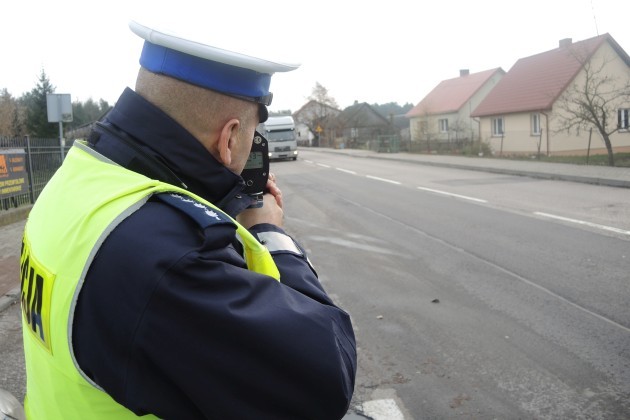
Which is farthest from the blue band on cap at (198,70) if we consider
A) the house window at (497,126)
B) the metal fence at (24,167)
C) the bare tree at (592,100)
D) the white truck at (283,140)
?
the house window at (497,126)

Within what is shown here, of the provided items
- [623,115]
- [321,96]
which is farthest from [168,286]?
[321,96]

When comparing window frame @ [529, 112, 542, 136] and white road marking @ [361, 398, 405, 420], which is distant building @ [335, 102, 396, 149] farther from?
white road marking @ [361, 398, 405, 420]

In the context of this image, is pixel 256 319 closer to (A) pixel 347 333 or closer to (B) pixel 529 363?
(A) pixel 347 333

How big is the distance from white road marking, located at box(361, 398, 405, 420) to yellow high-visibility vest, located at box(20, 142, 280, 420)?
2503 millimetres

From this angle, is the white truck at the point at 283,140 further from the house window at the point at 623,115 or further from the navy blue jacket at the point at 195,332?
the navy blue jacket at the point at 195,332

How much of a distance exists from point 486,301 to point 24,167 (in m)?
10.6

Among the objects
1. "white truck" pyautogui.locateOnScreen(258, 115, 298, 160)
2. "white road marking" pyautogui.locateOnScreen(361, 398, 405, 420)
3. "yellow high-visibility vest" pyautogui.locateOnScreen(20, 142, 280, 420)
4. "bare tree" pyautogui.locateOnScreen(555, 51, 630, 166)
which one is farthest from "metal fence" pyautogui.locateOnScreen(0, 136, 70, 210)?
"white truck" pyautogui.locateOnScreen(258, 115, 298, 160)

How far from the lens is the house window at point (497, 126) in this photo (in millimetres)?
39344

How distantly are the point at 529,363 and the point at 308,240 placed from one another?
19.1 feet

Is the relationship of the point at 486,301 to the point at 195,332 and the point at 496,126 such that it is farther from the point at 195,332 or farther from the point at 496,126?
the point at 496,126

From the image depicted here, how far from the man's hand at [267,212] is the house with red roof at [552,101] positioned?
3142 centimetres

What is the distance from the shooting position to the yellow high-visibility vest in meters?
1.09

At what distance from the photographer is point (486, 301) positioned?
5.84 metres

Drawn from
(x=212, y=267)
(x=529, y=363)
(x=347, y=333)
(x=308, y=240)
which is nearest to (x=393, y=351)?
(x=529, y=363)
